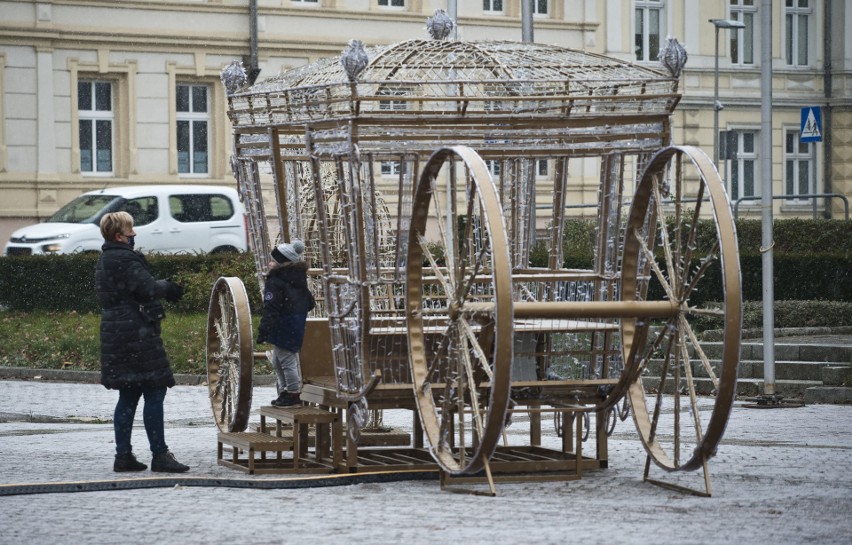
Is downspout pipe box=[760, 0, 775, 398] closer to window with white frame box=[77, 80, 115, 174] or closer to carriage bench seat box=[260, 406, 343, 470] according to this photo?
carriage bench seat box=[260, 406, 343, 470]

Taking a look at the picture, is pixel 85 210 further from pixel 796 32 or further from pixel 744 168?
pixel 796 32

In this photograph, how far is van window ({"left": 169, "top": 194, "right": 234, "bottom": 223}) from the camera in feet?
93.8

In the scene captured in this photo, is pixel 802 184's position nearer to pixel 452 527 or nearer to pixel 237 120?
pixel 237 120

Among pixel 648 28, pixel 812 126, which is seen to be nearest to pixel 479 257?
pixel 812 126

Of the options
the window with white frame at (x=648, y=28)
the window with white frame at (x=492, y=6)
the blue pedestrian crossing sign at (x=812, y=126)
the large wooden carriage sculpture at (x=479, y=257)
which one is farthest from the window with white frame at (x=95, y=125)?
the large wooden carriage sculpture at (x=479, y=257)

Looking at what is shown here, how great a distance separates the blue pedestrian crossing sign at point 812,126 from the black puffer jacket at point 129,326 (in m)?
15.3

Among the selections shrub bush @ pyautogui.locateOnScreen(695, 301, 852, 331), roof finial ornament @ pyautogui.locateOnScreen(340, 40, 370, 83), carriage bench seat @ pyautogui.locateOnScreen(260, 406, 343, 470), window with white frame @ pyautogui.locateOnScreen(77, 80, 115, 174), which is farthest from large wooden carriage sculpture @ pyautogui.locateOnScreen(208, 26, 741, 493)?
window with white frame @ pyautogui.locateOnScreen(77, 80, 115, 174)

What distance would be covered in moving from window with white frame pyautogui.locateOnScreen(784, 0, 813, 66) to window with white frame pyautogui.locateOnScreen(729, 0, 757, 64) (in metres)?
0.81

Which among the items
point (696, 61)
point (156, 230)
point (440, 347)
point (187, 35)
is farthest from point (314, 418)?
point (696, 61)

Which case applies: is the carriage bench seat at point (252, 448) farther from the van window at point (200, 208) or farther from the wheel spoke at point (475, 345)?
the van window at point (200, 208)

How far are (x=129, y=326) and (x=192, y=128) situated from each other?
2474cm

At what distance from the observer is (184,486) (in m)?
10.0

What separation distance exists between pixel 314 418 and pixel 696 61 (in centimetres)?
3133

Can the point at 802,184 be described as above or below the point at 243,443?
above
